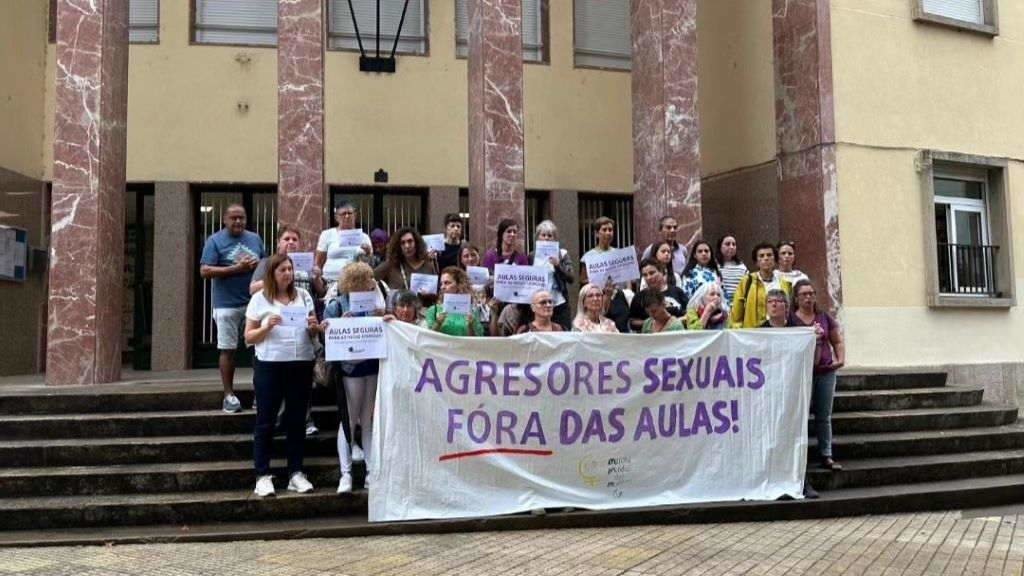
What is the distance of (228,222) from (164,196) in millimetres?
6280

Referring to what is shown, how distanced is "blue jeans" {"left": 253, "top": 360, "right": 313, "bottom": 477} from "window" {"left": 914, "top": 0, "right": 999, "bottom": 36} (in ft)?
34.2

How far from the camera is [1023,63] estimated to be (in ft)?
43.0

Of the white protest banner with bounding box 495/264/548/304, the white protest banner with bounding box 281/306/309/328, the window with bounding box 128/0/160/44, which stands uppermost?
the window with bounding box 128/0/160/44

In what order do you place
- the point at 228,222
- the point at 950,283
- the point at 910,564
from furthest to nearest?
the point at 950,283 < the point at 228,222 < the point at 910,564

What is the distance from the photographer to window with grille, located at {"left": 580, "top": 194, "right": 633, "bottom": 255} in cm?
1516

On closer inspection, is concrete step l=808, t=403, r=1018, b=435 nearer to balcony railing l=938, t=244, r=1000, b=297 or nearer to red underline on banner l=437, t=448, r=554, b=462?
balcony railing l=938, t=244, r=1000, b=297

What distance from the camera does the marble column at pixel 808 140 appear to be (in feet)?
38.1

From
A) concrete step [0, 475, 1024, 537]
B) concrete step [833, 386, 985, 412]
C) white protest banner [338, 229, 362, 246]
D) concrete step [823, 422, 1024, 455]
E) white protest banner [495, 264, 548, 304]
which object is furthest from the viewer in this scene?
concrete step [833, 386, 985, 412]

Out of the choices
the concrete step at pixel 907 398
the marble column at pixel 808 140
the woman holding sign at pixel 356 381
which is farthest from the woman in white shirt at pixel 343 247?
the marble column at pixel 808 140

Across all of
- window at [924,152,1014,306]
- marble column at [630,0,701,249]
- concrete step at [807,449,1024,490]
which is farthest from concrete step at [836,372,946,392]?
marble column at [630,0,701,249]

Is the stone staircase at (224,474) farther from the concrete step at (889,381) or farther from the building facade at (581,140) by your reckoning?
the building facade at (581,140)

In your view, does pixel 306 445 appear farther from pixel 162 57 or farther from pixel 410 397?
pixel 162 57

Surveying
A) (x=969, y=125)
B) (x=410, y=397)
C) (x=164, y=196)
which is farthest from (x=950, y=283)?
(x=164, y=196)

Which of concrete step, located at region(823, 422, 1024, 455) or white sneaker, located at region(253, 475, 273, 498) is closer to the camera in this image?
white sneaker, located at region(253, 475, 273, 498)
